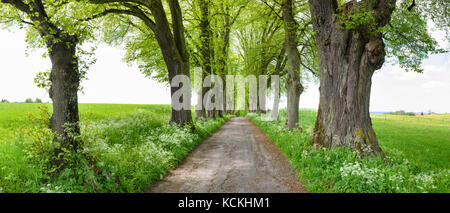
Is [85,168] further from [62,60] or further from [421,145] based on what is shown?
[421,145]

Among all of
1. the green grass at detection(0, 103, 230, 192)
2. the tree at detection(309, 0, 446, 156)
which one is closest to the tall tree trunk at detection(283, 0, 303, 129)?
the tree at detection(309, 0, 446, 156)

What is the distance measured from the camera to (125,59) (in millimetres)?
19234

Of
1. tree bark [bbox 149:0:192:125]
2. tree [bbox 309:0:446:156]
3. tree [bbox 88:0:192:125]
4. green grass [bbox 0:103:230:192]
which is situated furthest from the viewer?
tree bark [bbox 149:0:192:125]

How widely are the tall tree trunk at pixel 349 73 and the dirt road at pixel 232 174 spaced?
221 cm

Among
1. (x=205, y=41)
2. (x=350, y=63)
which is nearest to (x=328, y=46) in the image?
(x=350, y=63)

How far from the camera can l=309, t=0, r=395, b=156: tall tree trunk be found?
6.90 metres

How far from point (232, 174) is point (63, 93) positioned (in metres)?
5.02

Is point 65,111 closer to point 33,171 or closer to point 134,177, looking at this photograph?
point 33,171

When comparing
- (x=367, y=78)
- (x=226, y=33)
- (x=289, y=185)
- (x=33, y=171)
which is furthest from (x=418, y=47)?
(x=226, y=33)

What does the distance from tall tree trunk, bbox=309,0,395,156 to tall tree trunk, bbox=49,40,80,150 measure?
785cm

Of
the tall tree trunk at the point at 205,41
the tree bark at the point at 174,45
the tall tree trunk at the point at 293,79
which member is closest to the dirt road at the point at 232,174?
the tree bark at the point at 174,45

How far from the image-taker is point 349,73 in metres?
7.16

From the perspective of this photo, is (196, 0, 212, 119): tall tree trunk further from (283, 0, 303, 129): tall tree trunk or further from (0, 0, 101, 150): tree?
(0, 0, 101, 150): tree
